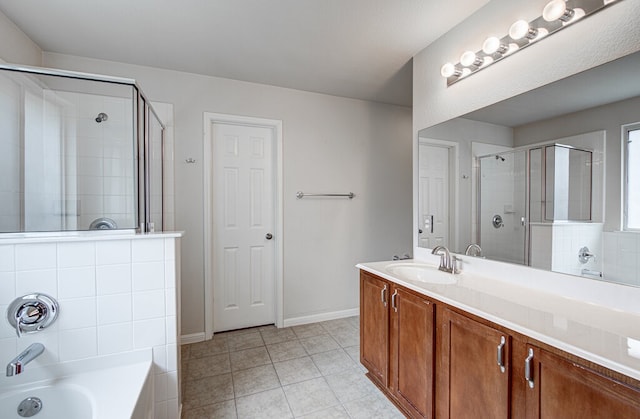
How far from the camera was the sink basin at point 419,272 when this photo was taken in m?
1.80

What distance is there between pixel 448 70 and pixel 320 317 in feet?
8.31

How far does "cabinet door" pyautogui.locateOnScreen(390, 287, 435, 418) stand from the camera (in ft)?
4.58

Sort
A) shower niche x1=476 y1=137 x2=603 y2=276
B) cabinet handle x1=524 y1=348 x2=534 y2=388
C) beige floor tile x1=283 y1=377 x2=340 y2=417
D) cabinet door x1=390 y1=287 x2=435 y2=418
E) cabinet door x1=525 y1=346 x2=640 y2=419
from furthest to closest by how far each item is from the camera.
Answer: beige floor tile x1=283 y1=377 x2=340 y2=417
cabinet door x1=390 y1=287 x2=435 y2=418
shower niche x1=476 y1=137 x2=603 y2=276
cabinet handle x1=524 y1=348 x2=534 y2=388
cabinet door x1=525 y1=346 x2=640 y2=419

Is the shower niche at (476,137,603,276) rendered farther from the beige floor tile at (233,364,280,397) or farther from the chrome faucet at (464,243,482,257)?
the beige floor tile at (233,364,280,397)

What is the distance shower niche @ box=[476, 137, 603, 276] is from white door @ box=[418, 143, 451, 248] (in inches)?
10.4

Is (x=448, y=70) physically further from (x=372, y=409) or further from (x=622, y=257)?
(x=372, y=409)

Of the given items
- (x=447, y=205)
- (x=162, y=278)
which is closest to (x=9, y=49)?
(x=162, y=278)

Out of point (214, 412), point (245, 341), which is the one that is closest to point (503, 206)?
point (214, 412)

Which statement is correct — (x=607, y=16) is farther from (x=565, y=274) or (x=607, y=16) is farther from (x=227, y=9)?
(x=227, y=9)

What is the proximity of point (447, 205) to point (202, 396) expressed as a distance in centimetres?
207

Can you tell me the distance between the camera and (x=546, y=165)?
1.40 metres

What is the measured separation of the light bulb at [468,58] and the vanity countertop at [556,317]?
4.25 feet

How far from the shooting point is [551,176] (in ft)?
4.50

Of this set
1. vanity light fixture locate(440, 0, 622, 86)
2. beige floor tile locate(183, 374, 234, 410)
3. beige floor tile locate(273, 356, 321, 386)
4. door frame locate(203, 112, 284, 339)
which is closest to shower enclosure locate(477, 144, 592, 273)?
vanity light fixture locate(440, 0, 622, 86)
